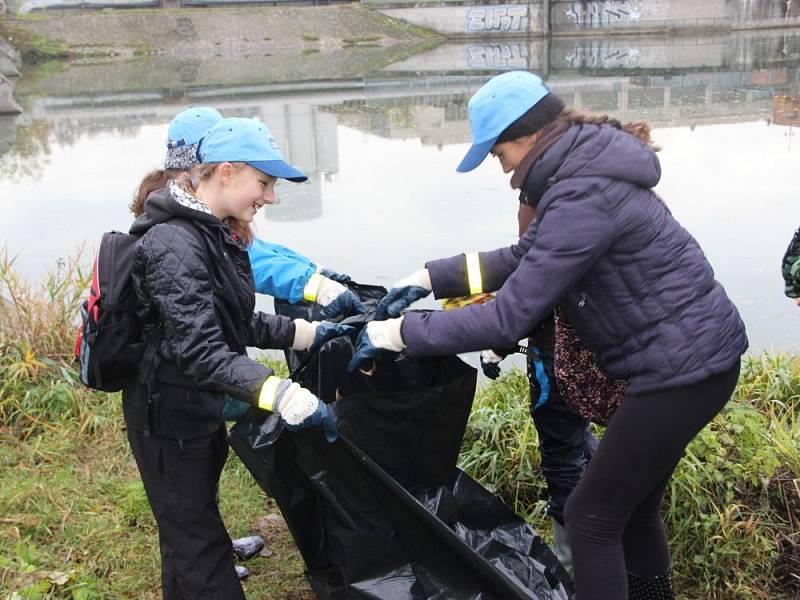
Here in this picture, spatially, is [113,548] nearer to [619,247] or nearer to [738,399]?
[619,247]

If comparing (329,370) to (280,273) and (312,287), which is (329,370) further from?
(280,273)

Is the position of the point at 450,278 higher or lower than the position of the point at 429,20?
lower

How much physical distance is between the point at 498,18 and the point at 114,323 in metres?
37.1

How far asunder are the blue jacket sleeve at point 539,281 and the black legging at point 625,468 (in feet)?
1.12

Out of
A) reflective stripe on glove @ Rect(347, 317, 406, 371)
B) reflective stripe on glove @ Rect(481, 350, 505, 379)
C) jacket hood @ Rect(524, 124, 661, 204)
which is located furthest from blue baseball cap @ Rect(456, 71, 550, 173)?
reflective stripe on glove @ Rect(481, 350, 505, 379)

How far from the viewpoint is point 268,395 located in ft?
6.54

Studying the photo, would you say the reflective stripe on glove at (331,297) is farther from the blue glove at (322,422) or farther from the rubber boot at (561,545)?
the rubber boot at (561,545)

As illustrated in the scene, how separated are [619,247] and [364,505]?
102cm

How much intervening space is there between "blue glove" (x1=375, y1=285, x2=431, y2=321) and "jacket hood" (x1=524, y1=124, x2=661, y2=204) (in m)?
0.58

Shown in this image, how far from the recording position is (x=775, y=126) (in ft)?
34.3

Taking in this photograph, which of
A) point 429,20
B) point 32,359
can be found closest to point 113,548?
point 32,359

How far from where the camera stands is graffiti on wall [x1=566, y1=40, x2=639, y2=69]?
22.9 metres

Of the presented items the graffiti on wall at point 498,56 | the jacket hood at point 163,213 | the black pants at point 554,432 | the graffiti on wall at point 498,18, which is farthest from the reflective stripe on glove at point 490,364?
the graffiti on wall at point 498,18

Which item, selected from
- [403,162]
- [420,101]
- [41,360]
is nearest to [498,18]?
[420,101]
